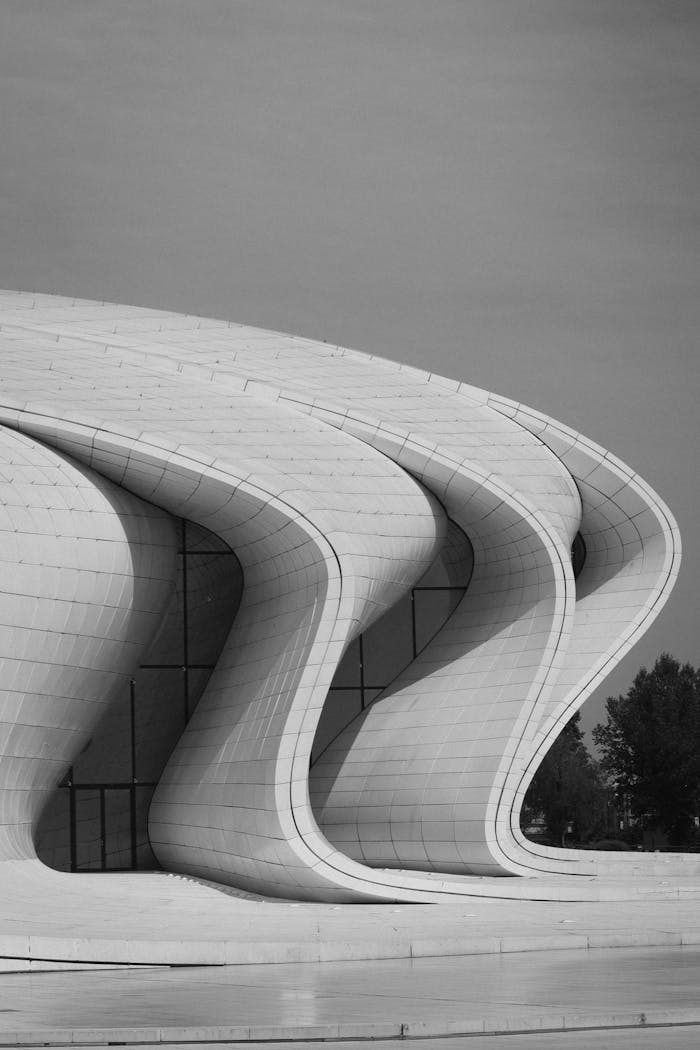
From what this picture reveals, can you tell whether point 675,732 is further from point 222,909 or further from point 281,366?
point 222,909

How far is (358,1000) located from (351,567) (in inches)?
630

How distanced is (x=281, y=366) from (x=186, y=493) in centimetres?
903

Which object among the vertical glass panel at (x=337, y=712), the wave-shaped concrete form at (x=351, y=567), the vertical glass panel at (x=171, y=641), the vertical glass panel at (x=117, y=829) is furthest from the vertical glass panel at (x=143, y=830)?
the vertical glass panel at (x=337, y=712)

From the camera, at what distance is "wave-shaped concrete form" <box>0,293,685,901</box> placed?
104ft

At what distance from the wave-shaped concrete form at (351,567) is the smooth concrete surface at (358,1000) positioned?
10.2 m

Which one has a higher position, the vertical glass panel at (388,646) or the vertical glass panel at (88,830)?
the vertical glass panel at (388,646)

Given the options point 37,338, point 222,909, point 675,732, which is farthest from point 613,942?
point 675,732

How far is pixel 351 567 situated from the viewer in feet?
104

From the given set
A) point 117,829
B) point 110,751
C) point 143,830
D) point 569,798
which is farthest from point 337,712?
point 569,798

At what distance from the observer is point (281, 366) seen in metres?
41.0

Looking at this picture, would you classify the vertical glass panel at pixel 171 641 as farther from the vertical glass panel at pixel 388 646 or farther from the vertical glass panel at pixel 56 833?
the vertical glass panel at pixel 388 646

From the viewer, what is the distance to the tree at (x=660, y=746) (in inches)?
3054

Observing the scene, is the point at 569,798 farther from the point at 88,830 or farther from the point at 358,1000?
the point at 358,1000

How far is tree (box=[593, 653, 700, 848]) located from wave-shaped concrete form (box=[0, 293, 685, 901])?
39163 millimetres
